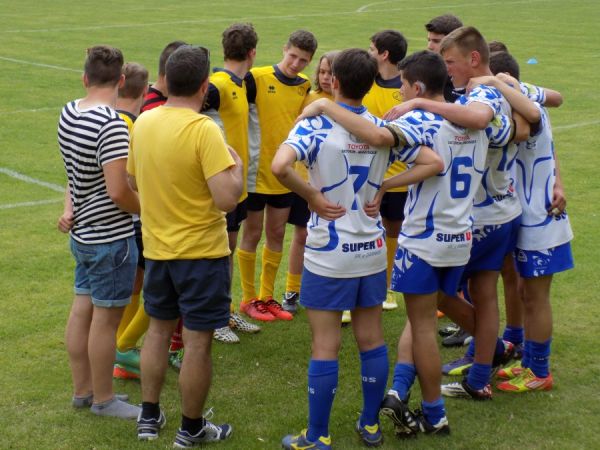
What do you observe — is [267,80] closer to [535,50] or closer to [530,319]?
[530,319]

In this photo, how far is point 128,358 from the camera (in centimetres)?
611

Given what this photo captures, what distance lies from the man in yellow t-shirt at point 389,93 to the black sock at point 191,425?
2461 millimetres

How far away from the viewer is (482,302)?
566 cm

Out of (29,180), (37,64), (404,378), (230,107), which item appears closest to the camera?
(404,378)

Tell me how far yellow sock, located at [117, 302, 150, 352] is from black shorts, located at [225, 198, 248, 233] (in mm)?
892

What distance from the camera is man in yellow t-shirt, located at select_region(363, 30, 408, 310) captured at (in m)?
7.03

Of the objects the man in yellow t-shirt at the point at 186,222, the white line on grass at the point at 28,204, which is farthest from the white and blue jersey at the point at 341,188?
the white line on grass at the point at 28,204

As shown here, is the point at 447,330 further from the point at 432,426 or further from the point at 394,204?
the point at 432,426

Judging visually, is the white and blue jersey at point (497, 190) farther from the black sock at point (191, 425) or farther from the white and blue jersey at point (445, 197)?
the black sock at point (191, 425)

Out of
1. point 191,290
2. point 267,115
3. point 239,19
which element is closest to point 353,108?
point 191,290

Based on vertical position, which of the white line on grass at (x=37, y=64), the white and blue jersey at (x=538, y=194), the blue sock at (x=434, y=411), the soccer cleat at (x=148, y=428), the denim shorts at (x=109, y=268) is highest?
the white and blue jersey at (x=538, y=194)

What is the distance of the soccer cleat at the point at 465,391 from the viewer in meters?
5.77

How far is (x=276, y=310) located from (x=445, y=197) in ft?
8.27

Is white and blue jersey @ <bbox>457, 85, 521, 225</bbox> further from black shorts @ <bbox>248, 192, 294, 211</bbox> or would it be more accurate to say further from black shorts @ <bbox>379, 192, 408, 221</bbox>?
black shorts @ <bbox>248, 192, 294, 211</bbox>
